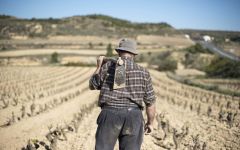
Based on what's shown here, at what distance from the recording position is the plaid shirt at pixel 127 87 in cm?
477

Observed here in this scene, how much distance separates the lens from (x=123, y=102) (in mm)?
4781

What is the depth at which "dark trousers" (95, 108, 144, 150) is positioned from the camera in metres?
4.80

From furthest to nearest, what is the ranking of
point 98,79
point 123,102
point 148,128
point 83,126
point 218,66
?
point 218,66
point 83,126
point 148,128
point 98,79
point 123,102

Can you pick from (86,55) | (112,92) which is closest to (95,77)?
(112,92)

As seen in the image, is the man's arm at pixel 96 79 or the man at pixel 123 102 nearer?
the man at pixel 123 102

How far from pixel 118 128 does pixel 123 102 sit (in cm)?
34

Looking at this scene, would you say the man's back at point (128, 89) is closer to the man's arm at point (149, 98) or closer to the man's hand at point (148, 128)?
the man's arm at point (149, 98)

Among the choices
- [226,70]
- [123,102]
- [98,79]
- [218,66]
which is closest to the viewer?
[123,102]

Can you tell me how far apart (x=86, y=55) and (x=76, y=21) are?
84.4 meters

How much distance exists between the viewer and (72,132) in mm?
10586

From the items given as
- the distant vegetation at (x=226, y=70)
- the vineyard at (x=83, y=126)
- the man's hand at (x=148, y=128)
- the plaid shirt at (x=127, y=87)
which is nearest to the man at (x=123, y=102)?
the plaid shirt at (x=127, y=87)

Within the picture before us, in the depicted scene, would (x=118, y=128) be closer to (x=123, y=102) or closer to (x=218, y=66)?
(x=123, y=102)

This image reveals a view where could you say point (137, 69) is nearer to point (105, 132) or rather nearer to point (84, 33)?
point (105, 132)

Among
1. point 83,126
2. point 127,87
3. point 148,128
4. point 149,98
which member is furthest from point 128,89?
point 83,126
